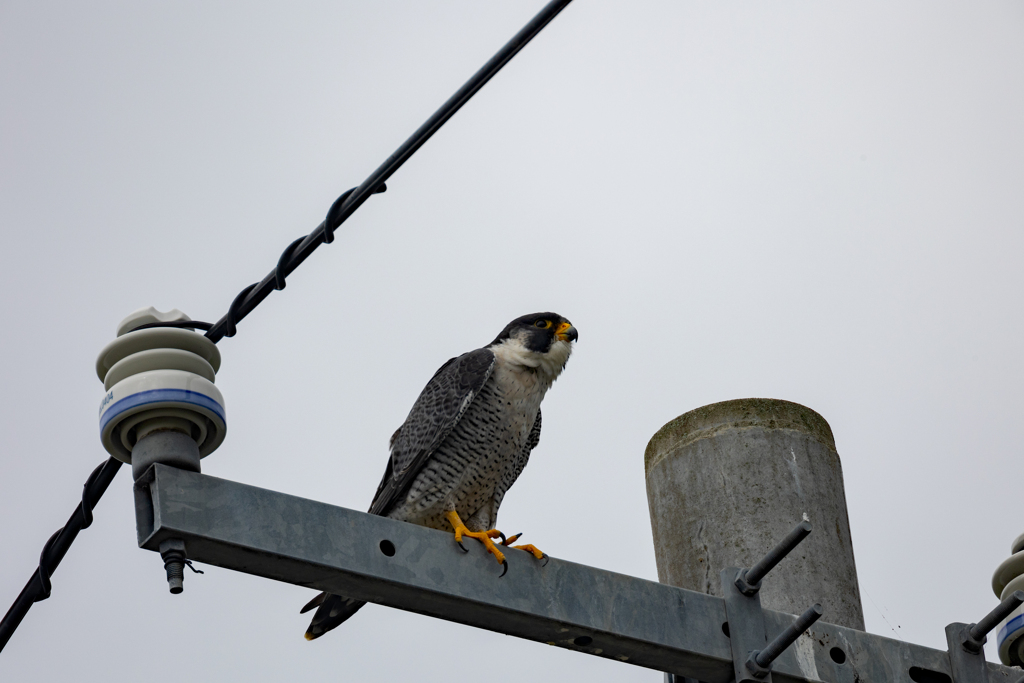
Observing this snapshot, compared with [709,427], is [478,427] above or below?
above

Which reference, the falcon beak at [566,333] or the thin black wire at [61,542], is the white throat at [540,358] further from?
the thin black wire at [61,542]

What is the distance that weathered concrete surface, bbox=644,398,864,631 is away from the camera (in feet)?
12.7

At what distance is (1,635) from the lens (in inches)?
142

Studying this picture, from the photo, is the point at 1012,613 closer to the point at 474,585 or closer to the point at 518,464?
the point at 474,585

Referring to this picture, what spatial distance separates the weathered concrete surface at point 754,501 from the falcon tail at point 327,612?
1297 millimetres

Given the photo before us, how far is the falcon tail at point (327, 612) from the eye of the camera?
15.4 feet

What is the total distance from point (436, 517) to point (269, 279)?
7.44ft

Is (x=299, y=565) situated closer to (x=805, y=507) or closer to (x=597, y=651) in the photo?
(x=597, y=651)

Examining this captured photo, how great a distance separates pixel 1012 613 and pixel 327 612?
2518mm

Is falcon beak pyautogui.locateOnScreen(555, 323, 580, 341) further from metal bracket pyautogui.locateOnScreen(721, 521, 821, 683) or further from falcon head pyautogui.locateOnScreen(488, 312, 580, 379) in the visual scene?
metal bracket pyautogui.locateOnScreen(721, 521, 821, 683)

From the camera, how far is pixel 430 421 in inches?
213

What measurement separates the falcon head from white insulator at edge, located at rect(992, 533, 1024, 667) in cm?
221

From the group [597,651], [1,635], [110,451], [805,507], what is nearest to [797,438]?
[805,507]

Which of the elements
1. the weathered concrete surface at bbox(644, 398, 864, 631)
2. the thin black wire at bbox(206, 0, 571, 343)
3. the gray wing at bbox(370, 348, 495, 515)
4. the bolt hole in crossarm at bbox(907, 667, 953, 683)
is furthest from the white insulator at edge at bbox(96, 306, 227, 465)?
the gray wing at bbox(370, 348, 495, 515)
